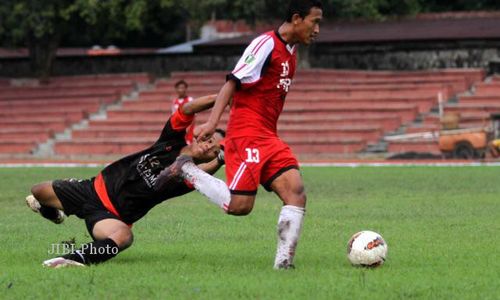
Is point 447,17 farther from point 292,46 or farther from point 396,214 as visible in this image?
point 292,46

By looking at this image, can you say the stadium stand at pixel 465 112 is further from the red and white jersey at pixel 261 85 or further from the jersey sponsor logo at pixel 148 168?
the red and white jersey at pixel 261 85

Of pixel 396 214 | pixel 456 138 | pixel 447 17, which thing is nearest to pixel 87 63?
pixel 447 17

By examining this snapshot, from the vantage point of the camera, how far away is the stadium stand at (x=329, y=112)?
39.0m

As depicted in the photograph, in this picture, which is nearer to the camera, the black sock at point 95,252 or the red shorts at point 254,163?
the red shorts at point 254,163

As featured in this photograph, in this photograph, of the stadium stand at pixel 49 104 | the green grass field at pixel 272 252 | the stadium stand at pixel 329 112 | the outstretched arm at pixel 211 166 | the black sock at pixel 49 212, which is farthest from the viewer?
the stadium stand at pixel 49 104

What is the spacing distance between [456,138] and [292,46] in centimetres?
2478

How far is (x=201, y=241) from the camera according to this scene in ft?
39.5

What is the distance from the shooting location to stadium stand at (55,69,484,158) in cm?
3897

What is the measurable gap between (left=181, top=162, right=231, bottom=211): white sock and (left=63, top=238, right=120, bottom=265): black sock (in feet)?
2.72

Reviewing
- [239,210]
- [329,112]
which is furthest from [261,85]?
[329,112]

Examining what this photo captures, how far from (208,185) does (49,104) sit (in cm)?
3791

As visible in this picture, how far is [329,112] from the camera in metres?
41.3

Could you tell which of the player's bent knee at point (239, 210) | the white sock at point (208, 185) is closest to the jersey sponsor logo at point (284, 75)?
the white sock at point (208, 185)

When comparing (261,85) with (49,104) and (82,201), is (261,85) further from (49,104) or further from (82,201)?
(49,104)
